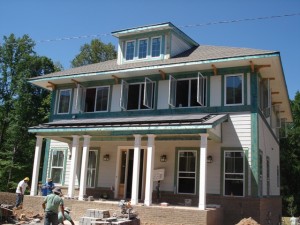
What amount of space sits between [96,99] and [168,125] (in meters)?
6.28

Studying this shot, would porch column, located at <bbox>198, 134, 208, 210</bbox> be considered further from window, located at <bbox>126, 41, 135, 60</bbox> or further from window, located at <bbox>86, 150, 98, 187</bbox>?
window, located at <bbox>126, 41, 135, 60</bbox>

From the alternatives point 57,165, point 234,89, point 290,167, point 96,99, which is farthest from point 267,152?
point 290,167

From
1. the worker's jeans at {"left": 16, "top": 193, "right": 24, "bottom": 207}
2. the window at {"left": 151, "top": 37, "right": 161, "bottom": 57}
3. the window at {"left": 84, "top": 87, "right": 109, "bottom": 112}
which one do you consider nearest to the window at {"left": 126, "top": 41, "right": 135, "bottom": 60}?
the window at {"left": 151, "top": 37, "right": 161, "bottom": 57}

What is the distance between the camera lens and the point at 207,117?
1416 cm

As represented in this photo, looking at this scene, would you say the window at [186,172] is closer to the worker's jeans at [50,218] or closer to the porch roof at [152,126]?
the porch roof at [152,126]

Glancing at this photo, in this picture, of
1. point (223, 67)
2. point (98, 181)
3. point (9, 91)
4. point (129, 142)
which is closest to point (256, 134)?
point (223, 67)

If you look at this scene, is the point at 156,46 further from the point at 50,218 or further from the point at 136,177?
the point at 50,218

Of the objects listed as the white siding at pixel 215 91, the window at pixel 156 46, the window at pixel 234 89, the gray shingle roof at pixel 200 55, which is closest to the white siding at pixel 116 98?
the gray shingle roof at pixel 200 55

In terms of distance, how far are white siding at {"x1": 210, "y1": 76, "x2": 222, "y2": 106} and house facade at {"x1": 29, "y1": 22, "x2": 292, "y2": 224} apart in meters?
0.04

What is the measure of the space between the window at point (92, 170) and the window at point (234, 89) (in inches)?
285

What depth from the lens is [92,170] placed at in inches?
714

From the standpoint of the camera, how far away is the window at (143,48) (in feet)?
62.1

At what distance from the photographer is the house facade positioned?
14.4 meters

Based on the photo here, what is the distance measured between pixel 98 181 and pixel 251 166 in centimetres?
755
